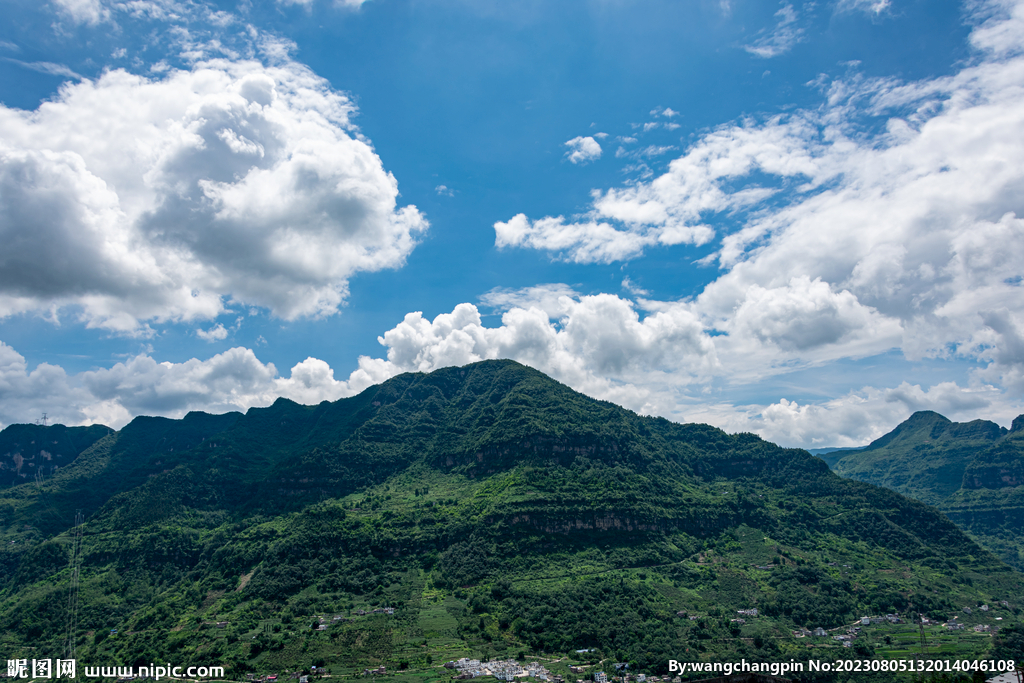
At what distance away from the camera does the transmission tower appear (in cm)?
11815

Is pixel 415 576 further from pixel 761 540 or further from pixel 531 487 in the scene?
pixel 761 540

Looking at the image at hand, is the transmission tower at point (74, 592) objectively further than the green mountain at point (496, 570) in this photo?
Yes

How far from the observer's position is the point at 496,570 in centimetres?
13500

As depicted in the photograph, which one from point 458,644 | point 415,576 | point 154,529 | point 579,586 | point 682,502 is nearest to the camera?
point 458,644

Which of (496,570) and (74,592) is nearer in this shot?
(496,570)

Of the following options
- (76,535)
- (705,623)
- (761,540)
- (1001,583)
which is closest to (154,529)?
(76,535)

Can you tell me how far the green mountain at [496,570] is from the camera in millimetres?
107250

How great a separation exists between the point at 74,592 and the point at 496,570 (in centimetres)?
10897

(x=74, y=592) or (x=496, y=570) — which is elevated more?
(x=74, y=592)

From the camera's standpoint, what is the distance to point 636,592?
12362 cm

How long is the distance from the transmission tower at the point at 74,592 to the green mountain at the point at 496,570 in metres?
0.78

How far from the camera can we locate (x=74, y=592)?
443ft

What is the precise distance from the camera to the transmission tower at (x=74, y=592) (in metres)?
118

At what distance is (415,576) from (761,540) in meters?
108
